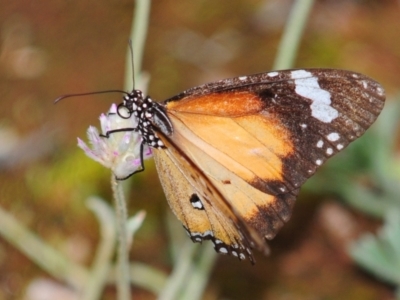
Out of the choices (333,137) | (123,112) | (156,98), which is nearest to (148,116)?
(123,112)

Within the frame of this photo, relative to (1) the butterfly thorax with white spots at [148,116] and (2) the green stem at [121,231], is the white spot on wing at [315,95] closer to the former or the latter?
(1) the butterfly thorax with white spots at [148,116]

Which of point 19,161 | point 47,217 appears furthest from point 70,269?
point 19,161

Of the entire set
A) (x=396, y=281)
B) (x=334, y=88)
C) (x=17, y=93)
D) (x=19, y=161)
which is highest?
(x=17, y=93)

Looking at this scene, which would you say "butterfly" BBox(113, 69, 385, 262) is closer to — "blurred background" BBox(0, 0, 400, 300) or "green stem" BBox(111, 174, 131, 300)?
"green stem" BBox(111, 174, 131, 300)

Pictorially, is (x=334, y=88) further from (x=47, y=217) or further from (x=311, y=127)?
(x=47, y=217)

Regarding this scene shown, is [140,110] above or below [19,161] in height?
below

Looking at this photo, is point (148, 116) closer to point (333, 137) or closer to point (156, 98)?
point (333, 137)
